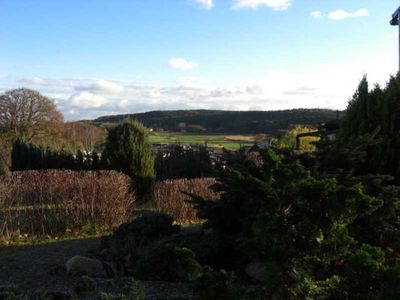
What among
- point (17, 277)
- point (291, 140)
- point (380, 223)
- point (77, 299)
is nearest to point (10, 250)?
point (17, 277)

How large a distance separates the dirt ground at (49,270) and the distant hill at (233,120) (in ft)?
98.9

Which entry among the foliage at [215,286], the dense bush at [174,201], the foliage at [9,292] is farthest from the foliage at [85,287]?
the dense bush at [174,201]

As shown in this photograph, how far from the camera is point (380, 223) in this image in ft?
18.5

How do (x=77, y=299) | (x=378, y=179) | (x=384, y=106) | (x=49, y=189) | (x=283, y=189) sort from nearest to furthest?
(x=283, y=189) → (x=77, y=299) → (x=378, y=179) → (x=384, y=106) → (x=49, y=189)

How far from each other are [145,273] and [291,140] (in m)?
18.0

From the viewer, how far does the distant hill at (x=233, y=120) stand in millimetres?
41656

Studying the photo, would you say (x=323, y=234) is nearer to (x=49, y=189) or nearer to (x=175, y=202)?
(x=49, y=189)

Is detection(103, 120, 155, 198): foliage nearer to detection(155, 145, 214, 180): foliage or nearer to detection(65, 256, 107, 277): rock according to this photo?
detection(155, 145, 214, 180): foliage

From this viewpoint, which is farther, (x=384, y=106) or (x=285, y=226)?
(x=384, y=106)

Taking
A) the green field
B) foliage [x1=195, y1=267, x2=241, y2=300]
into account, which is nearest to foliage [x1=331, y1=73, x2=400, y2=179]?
foliage [x1=195, y1=267, x2=241, y2=300]

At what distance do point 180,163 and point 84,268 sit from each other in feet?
38.8

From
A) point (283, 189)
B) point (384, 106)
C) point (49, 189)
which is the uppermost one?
point (384, 106)

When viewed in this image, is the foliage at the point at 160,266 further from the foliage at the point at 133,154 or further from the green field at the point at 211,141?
the green field at the point at 211,141

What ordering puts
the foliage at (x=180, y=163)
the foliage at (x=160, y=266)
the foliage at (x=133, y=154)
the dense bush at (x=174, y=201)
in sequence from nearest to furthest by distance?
the foliage at (x=160, y=266), the dense bush at (x=174, y=201), the foliage at (x=133, y=154), the foliage at (x=180, y=163)
